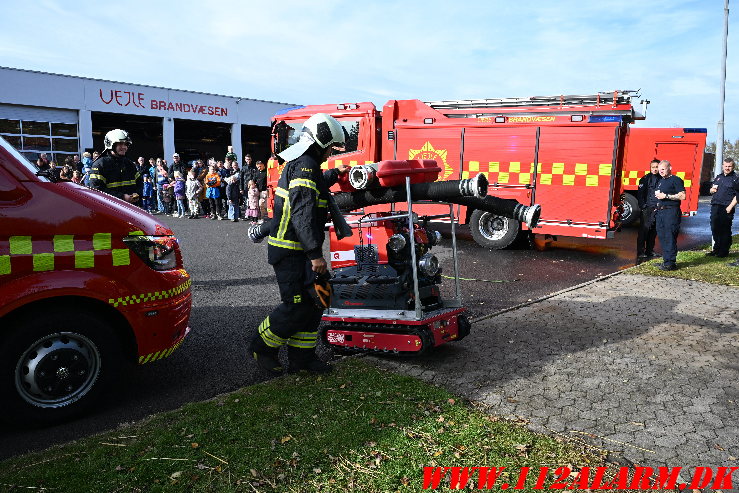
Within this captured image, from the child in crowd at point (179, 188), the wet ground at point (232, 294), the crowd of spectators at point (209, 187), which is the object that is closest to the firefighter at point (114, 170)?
the wet ground at point (232, 294)

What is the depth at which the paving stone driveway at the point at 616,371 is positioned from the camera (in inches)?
127

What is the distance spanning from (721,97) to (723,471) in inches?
891

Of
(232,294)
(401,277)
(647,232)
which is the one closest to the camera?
(401,277)

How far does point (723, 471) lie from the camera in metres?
2.84

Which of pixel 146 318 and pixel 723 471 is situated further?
pixel 146 318

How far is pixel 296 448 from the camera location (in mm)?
2975

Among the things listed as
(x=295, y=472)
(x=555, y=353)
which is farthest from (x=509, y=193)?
(x=295, y=472)

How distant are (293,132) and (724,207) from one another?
8.52 meters

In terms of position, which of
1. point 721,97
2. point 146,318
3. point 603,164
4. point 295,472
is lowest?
point 295,472

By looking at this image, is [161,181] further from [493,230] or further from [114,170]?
[114,170]

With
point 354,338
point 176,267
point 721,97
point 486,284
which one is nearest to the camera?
point 176,267

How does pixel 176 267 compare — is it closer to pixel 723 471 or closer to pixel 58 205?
pixel 58 205

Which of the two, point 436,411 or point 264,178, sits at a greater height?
point 264,178

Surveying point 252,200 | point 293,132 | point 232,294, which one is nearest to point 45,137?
point 252,200
